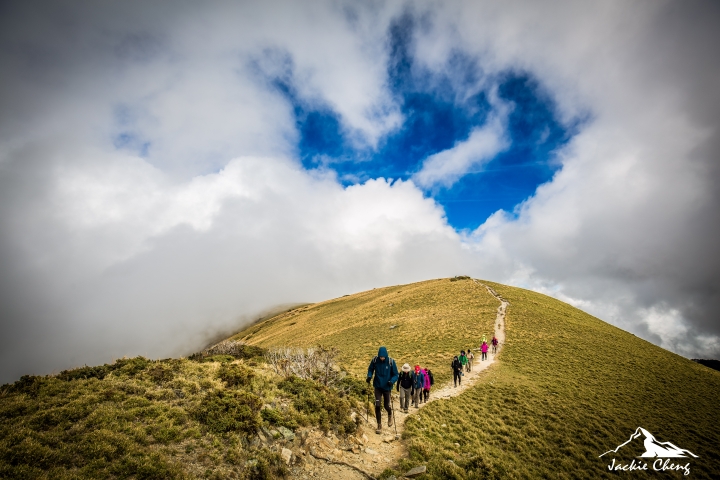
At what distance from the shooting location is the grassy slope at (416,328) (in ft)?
93.8

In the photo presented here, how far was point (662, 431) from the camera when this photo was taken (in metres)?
15.3

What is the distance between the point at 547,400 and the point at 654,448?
15.7 feet

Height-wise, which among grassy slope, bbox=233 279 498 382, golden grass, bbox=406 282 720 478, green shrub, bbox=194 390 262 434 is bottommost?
golden grass, bbox=406 282 720 478

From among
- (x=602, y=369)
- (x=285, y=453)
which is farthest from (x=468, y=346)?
(x=285, y=453)

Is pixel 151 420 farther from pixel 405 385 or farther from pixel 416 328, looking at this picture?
pixel 416 328

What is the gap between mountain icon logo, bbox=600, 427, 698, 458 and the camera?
43.6ft

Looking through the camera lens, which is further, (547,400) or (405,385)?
(547,400)

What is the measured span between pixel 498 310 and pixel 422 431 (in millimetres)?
36178

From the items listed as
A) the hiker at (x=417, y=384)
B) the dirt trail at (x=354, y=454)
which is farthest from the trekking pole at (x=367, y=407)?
the hiker at (x=417, y=384)

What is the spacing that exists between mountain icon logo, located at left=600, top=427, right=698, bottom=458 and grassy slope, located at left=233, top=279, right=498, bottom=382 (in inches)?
394

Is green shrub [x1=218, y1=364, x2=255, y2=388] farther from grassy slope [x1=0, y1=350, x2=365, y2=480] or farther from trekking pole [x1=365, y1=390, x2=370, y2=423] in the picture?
trekking pole [x1=365, y1=390, x2=370, y2=423]

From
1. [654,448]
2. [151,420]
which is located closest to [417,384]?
[151,420]

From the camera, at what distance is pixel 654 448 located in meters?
13.8

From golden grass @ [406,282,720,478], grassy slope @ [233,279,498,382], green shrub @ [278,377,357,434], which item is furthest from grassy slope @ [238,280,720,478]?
green shrub @ [278,377,357,434]
